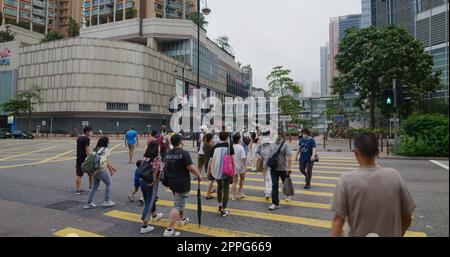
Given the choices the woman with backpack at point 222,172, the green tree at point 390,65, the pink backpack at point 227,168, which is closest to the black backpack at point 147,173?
the woman with backpack at point 222,172

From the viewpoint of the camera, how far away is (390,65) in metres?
25.1

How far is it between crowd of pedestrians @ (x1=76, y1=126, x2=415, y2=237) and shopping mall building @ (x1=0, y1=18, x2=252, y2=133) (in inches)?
1722

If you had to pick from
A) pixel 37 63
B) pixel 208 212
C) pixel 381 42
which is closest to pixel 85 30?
pixel 37 63

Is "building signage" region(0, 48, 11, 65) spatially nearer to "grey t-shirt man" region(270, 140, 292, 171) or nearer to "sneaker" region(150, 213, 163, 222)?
"sneaker" region(150, 213, 163, 222)

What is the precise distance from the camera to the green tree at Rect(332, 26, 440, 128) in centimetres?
2478

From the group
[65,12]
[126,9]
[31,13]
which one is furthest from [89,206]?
[65,12]

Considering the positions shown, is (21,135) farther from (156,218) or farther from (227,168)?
(227,168)

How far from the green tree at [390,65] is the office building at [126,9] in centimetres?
5849

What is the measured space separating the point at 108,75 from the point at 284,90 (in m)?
36.4

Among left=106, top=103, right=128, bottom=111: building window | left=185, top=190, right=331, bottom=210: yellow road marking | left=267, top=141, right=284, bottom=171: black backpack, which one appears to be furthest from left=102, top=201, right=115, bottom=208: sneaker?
left=106, top=103, right=128, bottom=111: building window

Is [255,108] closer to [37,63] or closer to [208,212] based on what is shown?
[37,63]
